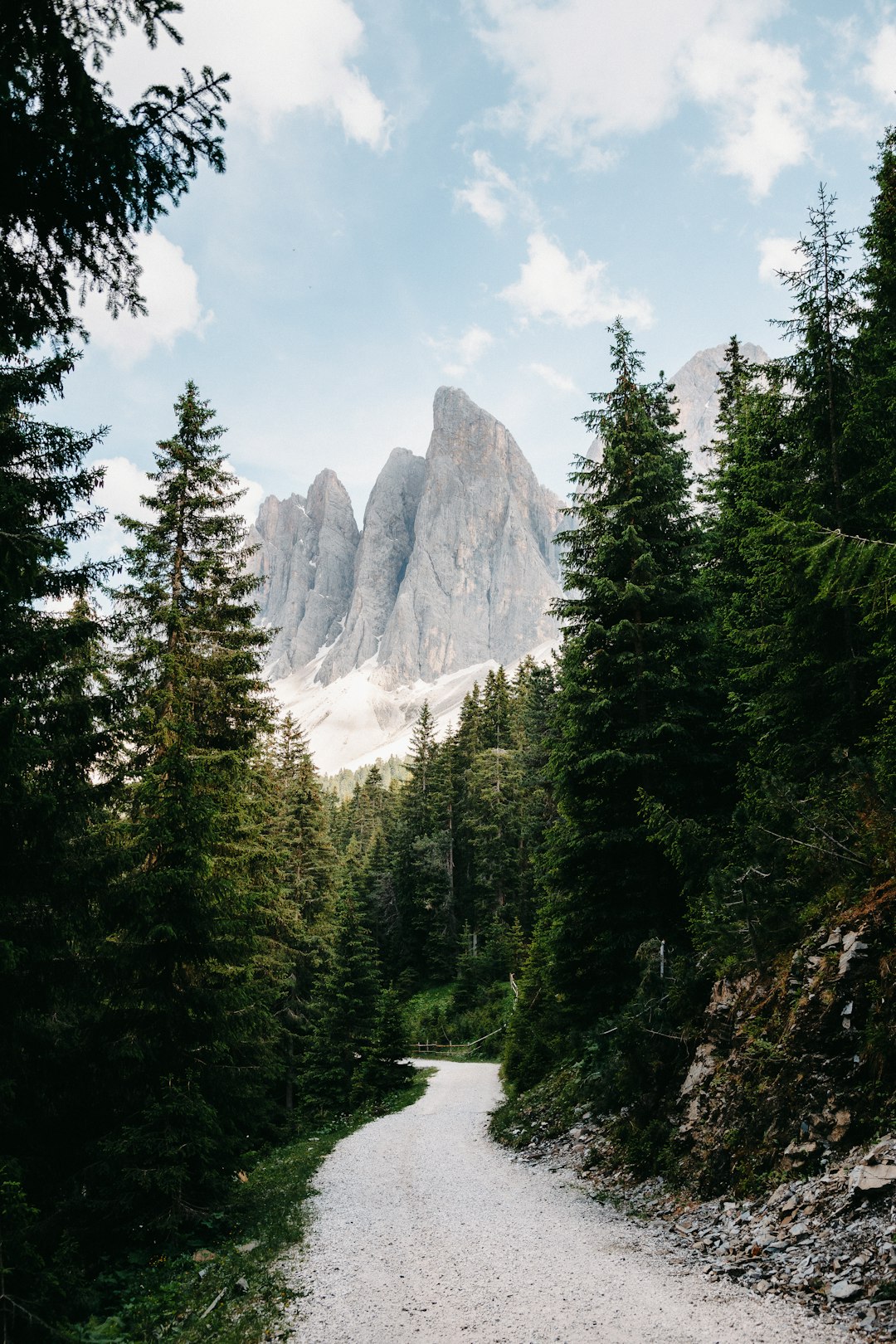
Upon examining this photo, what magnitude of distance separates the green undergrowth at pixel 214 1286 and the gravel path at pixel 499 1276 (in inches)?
11.9

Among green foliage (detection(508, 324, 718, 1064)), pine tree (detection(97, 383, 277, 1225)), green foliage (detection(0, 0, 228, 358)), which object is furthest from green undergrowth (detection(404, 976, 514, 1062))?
green foliage (detection(0, 0, 228, 358))

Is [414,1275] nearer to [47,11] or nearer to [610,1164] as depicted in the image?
[610,1164]

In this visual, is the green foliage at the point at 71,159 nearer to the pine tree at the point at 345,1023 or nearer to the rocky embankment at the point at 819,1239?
the rocky embankment at the point at 819,1239

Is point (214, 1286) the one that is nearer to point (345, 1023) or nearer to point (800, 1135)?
point (800, 1135)

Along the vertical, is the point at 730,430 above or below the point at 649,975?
above

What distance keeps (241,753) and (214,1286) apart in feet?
26.4

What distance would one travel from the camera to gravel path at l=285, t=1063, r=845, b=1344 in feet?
16.4

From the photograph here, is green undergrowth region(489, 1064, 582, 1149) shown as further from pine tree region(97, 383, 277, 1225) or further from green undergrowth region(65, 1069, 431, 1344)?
pine tree region(97, 383, 277, 1225)

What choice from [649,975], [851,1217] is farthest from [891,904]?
[649,975]

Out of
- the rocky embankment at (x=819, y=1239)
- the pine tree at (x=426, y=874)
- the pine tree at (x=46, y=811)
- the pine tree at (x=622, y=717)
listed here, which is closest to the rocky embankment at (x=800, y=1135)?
the rocky embankment at (x=819, y=1239)

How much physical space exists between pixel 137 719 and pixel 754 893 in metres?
8.30

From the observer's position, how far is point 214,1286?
668 centimetres

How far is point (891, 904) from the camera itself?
666 centimetres

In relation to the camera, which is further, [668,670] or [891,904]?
[668,670]
